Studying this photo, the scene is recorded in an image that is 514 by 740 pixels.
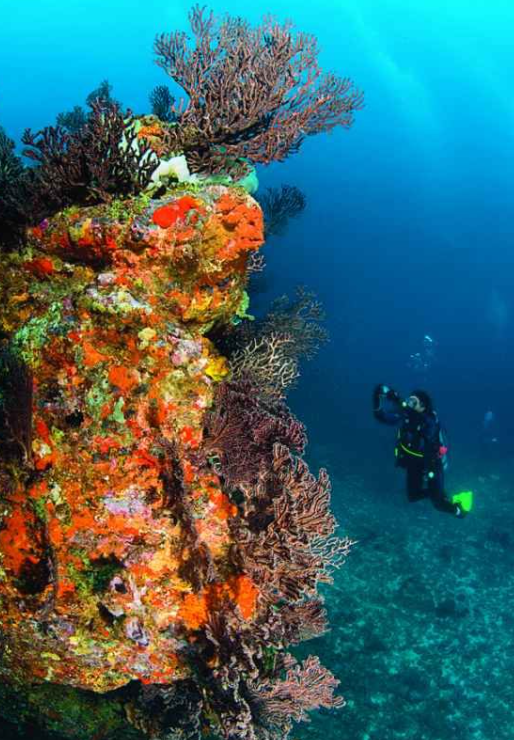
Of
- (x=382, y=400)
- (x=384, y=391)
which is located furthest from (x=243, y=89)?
(x=382, y=400)

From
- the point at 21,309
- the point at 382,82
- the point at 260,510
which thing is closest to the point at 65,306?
the point at 21,309

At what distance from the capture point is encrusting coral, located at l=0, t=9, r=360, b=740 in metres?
3.74

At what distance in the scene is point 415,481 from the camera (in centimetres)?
1123

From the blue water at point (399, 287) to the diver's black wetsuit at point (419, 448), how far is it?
2.51 metres

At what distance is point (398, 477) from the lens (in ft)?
70.4

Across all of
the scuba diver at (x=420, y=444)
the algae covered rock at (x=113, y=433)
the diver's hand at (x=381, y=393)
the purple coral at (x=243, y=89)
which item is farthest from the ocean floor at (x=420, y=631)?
the purple coral at (x=243, y=89)

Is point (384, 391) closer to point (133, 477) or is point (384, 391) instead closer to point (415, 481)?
point (415, 481)

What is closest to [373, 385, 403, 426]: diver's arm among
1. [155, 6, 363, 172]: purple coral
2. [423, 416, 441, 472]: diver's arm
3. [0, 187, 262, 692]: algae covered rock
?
[423, 416, 441, 472]: diver's arm

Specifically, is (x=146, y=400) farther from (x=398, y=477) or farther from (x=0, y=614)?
(x=398, y=477)

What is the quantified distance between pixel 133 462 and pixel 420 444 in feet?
27.3

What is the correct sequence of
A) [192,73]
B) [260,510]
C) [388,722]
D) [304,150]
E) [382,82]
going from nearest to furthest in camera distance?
[260,510]
[192,73]
[388,722]
[304,150]
[382,82]

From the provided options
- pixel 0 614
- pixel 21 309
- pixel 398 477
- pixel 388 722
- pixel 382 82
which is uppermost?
pixel 382 82

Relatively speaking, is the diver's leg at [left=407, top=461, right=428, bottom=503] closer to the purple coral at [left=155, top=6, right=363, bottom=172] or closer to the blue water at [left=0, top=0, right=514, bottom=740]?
the blue water at [left=0, top=0, right=514, bottom=740]

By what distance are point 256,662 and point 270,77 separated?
5573 mm
